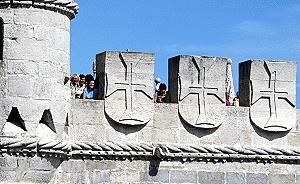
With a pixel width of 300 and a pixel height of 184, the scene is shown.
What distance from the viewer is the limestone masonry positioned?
20.4m

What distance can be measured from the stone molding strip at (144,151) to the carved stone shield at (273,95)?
1.45 feet

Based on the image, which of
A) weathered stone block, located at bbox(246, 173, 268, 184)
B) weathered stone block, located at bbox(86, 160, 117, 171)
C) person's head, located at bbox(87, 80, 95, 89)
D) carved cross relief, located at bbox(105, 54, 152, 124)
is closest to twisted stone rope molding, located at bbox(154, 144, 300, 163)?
weathered stone block, located at bbox(246, 173, 268, 184)

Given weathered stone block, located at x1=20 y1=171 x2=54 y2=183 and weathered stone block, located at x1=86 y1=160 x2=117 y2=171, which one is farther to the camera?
weathered stone block, located at x1=86 y1=160 x2=117 y2=171

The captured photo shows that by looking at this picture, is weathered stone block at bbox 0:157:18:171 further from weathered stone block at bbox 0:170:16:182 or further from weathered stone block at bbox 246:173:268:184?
weathered stone block at bbox 246:173:268:184

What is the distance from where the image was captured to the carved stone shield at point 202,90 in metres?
21.8

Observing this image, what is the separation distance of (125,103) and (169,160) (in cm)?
116

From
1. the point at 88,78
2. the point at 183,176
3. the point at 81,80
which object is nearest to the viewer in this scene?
the point at 183,176

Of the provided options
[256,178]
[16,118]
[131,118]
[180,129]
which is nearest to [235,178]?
[256,178]

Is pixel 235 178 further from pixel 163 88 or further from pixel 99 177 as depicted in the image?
pixel 99 177

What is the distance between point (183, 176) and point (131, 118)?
1255 mm

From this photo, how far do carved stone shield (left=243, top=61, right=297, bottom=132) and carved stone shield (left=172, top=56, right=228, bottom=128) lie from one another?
54cm

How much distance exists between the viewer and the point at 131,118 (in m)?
21.5

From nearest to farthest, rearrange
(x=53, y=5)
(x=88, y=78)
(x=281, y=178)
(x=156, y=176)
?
(x=53, y=5) < (x=156, y=176) < (x=88, y=78) < (x=281, y=178)

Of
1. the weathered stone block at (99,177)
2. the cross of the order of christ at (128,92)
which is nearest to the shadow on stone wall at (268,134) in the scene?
the cross of the order of christ at (128,92)
